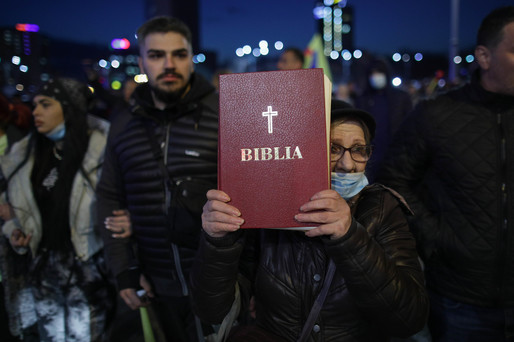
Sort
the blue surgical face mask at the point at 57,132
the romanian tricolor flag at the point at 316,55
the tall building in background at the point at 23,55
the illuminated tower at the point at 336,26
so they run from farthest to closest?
the illuminated tower at the point at 336,26 → the romanian tricolor flag at the point at 316,55 → the tall building in background at the point at 23,55 → the blue surgical face mask at the point at 57,132

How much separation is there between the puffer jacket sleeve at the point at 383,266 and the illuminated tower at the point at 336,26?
90384 mm

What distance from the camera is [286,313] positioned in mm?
1807

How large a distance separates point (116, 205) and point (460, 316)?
96.6 inches

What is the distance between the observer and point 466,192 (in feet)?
8.15

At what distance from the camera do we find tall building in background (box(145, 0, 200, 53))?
13727 millimetres

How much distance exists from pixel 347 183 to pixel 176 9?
14.7 metres

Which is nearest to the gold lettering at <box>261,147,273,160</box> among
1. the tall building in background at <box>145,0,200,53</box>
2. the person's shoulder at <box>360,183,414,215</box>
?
the person's shoulder at <box>360,183,414,215</box>

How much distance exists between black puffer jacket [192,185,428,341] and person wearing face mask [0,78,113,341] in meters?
2.06

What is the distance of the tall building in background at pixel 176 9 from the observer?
540 inches

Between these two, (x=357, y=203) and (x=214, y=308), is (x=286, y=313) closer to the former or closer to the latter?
(x=214, y=308)

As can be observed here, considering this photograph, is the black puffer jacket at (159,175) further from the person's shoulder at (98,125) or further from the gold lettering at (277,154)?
the gold lettering at (277,154)

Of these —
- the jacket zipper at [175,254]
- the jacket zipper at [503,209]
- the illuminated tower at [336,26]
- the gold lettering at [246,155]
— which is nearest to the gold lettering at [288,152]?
the gold lettering at [246,155]

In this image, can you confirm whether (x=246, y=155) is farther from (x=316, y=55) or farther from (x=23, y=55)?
(x=316, y=55)

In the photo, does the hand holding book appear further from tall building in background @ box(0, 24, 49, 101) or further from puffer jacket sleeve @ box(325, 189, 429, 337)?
tall building in background @ box(0, 24, 49, 101)
